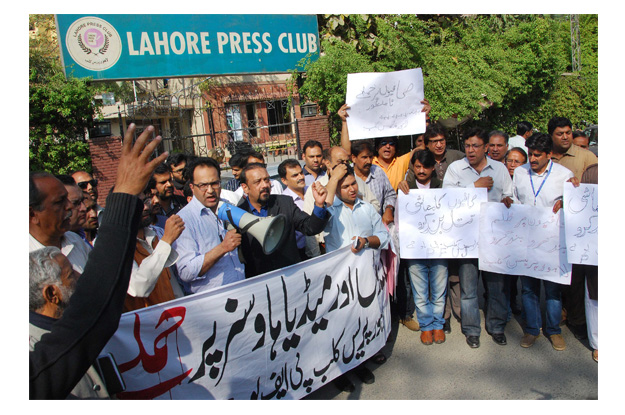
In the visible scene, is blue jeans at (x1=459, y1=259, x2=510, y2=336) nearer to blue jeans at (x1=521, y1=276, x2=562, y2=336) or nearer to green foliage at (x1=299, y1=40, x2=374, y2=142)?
blue jeans at (x1=521, y1=276, x2=562, y2=336)

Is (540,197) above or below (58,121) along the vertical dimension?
below

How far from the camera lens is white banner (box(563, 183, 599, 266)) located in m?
3.66

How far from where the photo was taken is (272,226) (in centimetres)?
296

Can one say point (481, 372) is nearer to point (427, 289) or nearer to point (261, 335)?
point (427, 289)

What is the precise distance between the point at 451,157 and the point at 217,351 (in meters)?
3.31

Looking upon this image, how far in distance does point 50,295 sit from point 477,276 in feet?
11.5

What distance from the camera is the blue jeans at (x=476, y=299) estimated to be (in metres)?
4.14

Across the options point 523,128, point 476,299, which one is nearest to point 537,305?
point 476,299

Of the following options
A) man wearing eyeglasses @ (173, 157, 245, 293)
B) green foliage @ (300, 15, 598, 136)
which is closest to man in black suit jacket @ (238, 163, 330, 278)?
man wearing eyeglasses @ (173, 157, 245, 293)

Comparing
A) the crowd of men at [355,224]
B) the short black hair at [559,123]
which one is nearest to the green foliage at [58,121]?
the crowd of men at [355,224]

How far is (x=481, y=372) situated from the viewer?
3705 mm

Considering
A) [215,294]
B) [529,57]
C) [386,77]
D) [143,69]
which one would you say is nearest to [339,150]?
[386,77]

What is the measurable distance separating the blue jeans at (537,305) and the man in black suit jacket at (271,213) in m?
2.03

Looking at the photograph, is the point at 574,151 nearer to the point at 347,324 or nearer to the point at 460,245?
the point at 460,245
